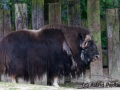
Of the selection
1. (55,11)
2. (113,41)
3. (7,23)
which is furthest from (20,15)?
(113,41)

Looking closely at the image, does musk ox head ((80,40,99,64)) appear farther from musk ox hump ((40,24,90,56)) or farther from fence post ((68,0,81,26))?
fence post ((68,0,81,26))

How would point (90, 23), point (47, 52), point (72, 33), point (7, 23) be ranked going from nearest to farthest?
point (47, 52) < point (72, 33) < point (7, 23) < point (90, 23)

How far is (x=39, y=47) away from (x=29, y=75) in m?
0.57

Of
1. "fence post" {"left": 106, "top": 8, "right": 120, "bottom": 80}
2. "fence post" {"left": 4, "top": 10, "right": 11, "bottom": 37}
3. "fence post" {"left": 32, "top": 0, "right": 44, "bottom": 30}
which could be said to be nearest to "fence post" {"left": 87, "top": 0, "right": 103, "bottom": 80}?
"fence post" {"left": 106, "top": 8, "right": 120, "bottom": 80}

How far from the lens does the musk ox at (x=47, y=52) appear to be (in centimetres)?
711

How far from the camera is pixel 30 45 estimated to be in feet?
23.6

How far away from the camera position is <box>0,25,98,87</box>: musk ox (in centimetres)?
711

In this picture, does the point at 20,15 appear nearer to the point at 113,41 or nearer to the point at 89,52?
the point at 89,52

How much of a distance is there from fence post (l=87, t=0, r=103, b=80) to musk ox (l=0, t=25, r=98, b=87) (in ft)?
0.96

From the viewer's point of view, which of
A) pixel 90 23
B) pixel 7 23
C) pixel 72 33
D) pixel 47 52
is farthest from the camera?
pixel 90 23

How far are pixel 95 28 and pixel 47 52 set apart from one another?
1139 millimetres

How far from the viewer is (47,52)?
7234 millimetres

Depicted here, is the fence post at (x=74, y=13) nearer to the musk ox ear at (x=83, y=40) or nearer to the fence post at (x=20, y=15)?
the musk ox ear at (x=83, y=40)

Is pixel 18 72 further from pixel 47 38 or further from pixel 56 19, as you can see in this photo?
pixel 56 19
